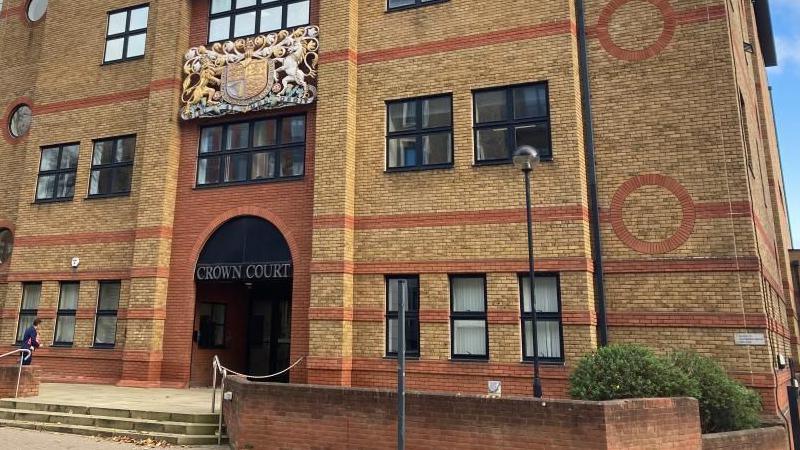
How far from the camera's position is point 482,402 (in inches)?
313

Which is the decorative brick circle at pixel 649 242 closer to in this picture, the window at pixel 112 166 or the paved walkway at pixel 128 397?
the paved walkway at pixel 128 397

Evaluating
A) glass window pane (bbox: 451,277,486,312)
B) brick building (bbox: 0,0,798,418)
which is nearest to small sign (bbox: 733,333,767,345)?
brick building (bbox: 0,0,798,418)

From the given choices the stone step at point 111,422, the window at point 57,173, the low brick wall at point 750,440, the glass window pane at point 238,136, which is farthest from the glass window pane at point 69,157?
the low brick wall at point 750,440

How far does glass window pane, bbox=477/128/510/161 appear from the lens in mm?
13031

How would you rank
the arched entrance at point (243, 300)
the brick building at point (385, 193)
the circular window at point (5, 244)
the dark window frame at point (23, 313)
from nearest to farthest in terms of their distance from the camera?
the brick building at point (385, 193) < the arched entrance at point (243, 300) < the dark window frame at point (23, 313) < the circular window at point (5, 244)

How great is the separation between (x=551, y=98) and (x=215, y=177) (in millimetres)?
8775

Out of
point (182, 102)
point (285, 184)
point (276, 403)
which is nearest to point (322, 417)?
point (276, 403)

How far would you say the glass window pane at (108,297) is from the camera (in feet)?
53.9

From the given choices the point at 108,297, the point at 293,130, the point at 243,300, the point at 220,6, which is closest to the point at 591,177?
the point at 293,130

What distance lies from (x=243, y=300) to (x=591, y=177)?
10470mm

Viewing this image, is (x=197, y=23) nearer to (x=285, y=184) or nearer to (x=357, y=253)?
(x=285, y=184)

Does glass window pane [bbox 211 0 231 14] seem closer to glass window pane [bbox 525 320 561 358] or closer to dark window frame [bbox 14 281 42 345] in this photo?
dark window frame [bbox 14 281 42 345]

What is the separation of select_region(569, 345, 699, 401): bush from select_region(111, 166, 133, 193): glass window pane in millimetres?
13373

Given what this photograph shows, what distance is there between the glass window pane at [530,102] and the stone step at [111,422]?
28.5ft
